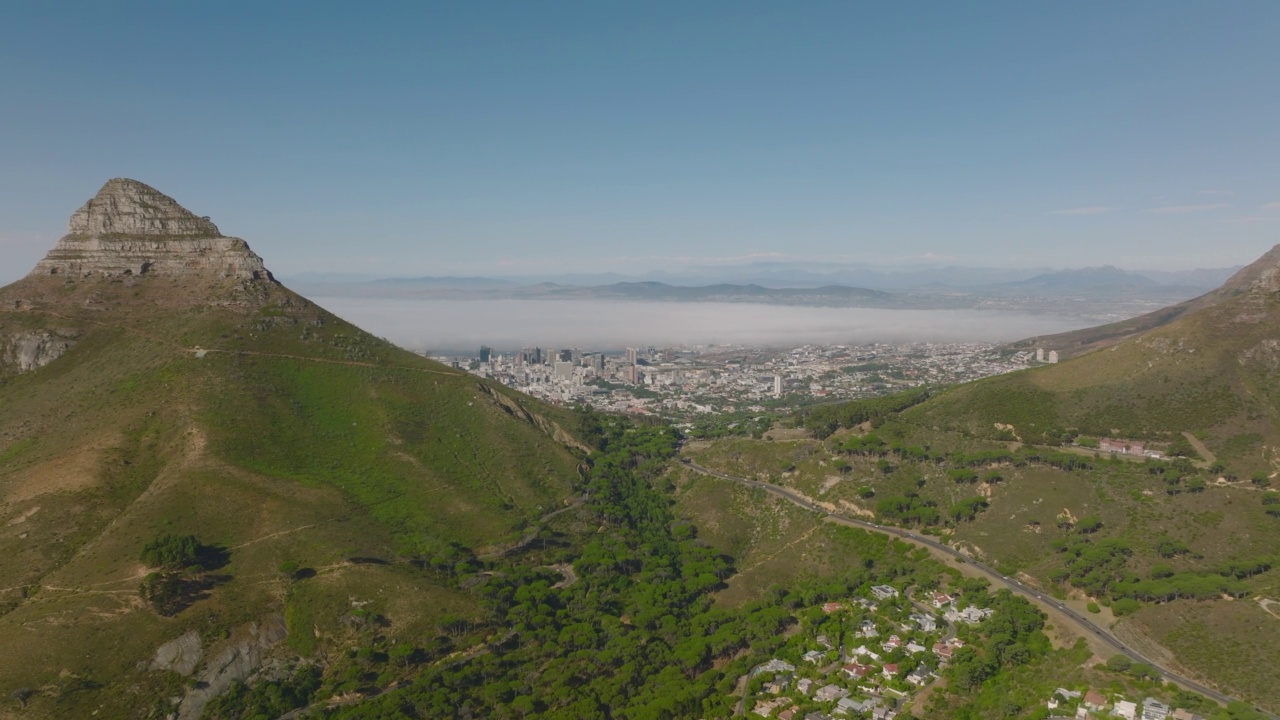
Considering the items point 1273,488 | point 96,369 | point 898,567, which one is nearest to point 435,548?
point 898,567

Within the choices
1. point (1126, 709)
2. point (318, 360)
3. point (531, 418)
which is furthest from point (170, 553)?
point (1126, 709)

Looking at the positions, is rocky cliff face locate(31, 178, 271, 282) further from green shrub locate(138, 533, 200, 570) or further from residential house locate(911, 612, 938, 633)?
residential house locate(911, 612, 938, 633)

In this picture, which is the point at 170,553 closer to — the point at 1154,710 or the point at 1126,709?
the point at 1126,709

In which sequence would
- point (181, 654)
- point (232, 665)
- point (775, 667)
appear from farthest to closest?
1. point (775, 667)
2. point (232, 665)
3. point (181, 654)

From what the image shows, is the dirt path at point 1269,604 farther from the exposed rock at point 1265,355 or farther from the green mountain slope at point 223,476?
the green mountain slope at point 223,476

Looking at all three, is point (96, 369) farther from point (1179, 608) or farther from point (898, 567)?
point (1179, 608)

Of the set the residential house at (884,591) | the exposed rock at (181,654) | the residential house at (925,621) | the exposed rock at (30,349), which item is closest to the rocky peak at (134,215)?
the exposed rock at (30,349)
